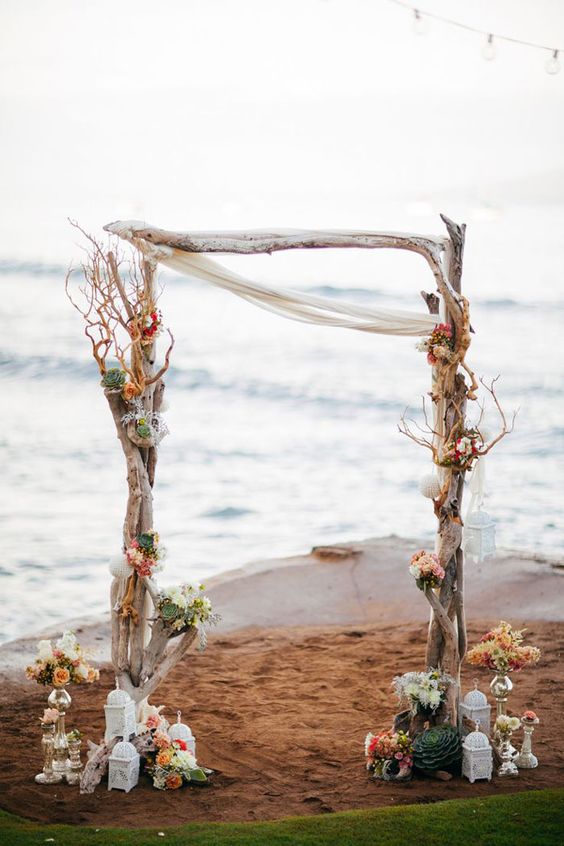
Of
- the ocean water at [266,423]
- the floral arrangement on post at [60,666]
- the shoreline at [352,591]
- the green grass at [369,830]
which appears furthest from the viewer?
the ocean water at [266,423]

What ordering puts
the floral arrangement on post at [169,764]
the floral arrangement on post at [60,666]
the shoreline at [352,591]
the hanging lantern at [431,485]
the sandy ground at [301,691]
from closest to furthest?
the sandy ground at [301,691] < the floral arrangement on post at [169,764] < the floral arrangement on post at [60,666] < the hanging lantern at [431,485] < the shoreline at [352,591]

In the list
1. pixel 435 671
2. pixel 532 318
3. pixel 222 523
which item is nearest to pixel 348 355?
pixel 532 318

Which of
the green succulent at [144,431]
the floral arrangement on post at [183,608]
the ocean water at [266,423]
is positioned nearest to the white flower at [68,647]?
the floral arrangement on post at [183,608]

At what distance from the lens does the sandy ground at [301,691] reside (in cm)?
→ 634

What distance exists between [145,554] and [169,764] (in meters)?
1.21

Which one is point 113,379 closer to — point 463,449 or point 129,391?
point 129,391

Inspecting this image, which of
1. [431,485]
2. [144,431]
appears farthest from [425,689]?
[144,431]

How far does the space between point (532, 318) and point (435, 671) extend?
18.9 m

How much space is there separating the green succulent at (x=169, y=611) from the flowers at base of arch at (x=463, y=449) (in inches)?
69.9

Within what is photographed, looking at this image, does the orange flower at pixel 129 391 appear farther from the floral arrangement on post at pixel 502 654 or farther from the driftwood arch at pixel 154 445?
the floral arrangement on post at pixel 502 654

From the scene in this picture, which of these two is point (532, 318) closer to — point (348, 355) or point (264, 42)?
point (348, 355)

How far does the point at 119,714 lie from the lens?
6.50 metres

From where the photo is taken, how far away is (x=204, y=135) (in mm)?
23312

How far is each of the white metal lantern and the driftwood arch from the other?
0.07 metres
